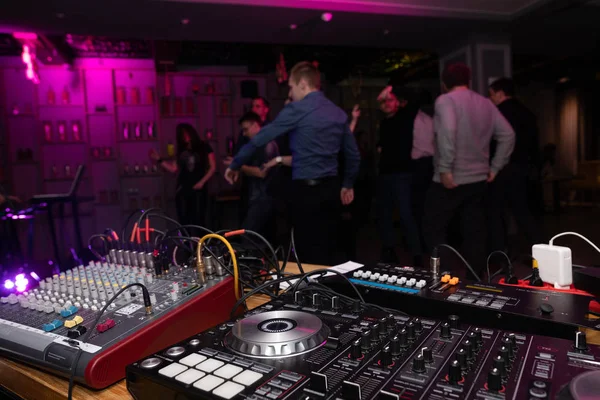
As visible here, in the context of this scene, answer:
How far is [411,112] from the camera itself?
3594 millimetres

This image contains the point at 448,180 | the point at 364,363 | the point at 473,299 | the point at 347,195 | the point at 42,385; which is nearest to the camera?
the point at 364,363

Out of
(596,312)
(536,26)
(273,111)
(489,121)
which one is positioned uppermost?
(536,26)

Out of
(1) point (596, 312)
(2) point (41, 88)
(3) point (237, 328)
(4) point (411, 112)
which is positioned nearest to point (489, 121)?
(4) point (411, 112)

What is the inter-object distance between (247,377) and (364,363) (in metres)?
0.16

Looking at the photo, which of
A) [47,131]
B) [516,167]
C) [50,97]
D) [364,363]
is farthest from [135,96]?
[364,363]

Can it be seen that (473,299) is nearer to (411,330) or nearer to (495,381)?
(411,330)

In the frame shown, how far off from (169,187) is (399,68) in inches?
209

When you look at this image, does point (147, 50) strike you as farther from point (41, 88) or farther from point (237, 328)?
point (237, 328)

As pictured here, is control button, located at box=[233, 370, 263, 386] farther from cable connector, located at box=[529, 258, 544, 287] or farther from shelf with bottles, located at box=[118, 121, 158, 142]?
shelf with bottles, located at box=[118, 121, 158, 142]

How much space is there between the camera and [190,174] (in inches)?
191

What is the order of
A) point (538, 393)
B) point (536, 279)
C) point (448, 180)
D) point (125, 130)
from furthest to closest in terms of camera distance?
point (125, 130) < point (448, 180) < point (536, 279) < point (538, 393)

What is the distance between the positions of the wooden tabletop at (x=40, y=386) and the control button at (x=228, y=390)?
0.77 feet

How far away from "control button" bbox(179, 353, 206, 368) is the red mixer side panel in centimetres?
15

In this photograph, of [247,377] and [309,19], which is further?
[309,19]
